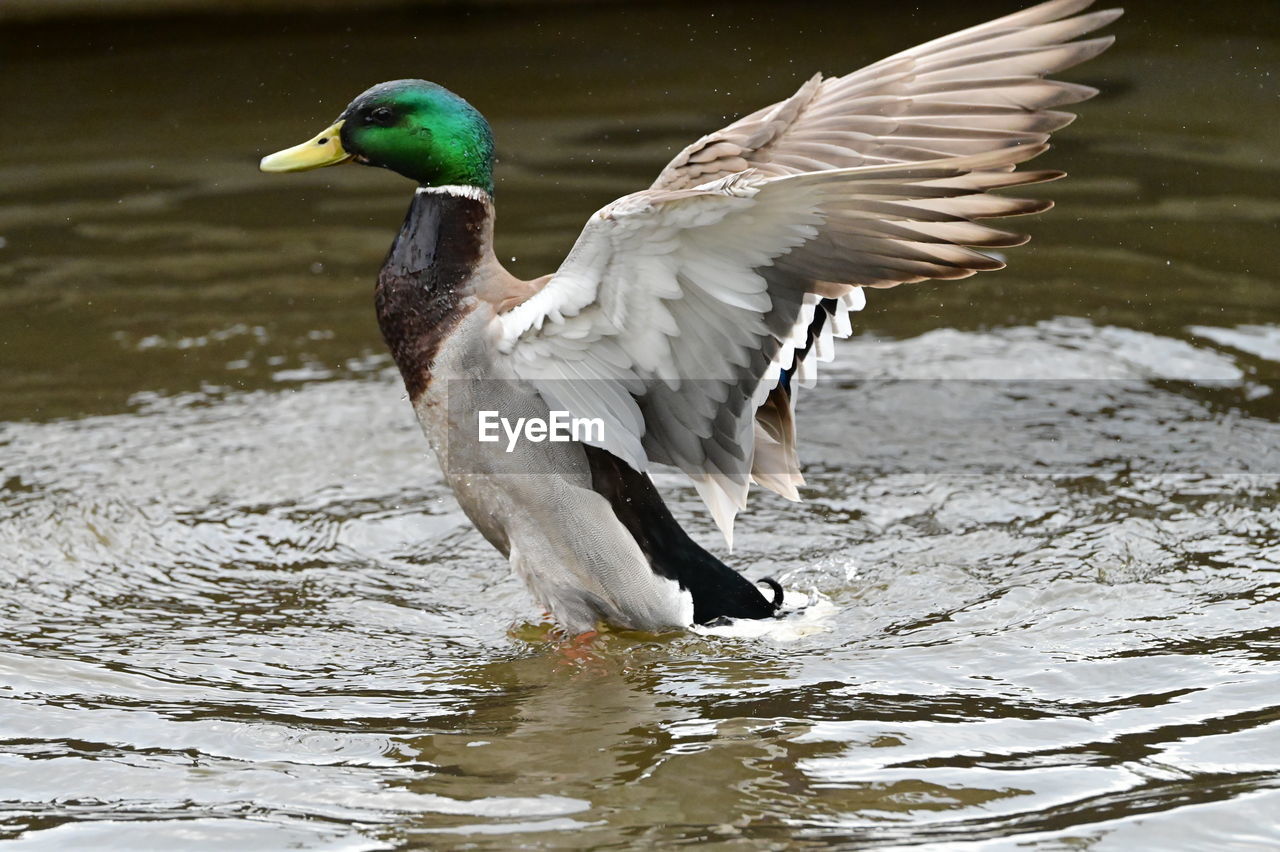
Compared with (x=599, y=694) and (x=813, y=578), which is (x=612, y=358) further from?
(x=813, y=578)

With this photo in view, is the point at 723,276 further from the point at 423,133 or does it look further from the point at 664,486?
the point at 664,486

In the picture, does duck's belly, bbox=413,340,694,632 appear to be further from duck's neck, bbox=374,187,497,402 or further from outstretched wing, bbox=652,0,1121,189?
outstretched wing, bbox=652,0,1121,189

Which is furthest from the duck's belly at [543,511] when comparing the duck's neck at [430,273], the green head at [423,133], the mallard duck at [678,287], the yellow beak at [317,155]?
the yellow beak at [317,155]

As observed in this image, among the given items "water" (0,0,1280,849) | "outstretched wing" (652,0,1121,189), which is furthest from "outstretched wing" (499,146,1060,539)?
"water" (0,0,1280,849)

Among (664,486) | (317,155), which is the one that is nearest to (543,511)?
(317,155)

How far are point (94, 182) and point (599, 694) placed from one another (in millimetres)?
4803

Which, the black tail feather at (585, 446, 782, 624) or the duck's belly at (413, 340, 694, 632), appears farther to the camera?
the black tail feather at (585, 446, 782, 624)

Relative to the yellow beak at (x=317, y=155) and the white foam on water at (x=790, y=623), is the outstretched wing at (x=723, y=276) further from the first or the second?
the yellow beak at (x=317, y=155)

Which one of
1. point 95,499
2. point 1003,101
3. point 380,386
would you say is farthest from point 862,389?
point 95,499

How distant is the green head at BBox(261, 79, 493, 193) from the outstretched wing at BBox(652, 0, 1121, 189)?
50 cm

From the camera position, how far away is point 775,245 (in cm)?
355

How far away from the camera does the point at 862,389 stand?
6.02 metres

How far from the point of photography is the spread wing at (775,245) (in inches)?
136

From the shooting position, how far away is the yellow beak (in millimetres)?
4352
